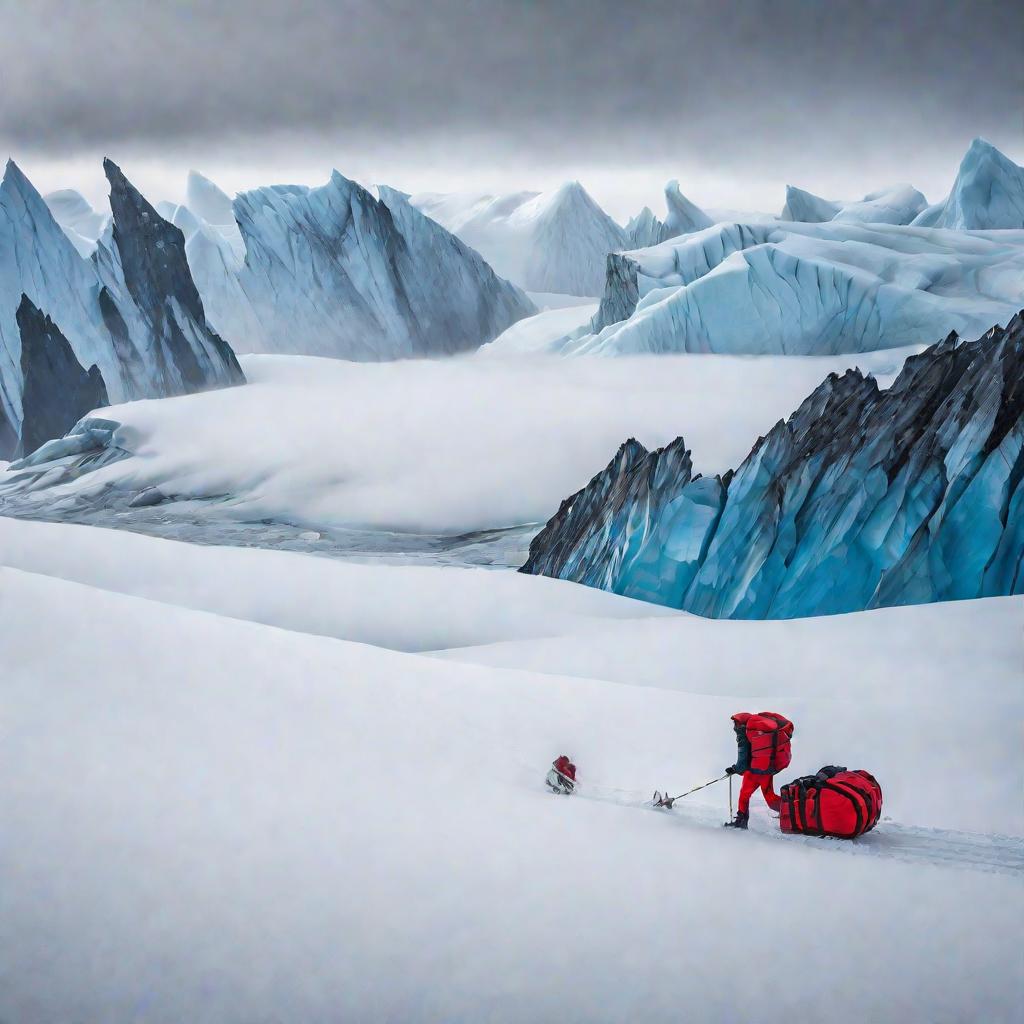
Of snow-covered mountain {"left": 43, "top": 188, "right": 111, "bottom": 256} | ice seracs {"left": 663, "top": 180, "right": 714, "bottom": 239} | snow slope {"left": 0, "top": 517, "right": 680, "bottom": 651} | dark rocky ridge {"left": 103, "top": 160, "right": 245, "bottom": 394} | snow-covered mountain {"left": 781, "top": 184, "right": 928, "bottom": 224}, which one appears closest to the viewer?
snow slope {"left": 0, "top": 517, "right": 680, "bottom": 651}

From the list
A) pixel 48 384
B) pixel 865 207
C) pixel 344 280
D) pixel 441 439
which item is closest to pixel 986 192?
pixel 865 207

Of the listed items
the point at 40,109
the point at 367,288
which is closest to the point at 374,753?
the point at 40,109

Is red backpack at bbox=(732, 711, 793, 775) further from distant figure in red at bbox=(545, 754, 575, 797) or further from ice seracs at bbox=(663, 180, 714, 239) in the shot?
ice seracs at bbox=(663, 180, 714, 239)

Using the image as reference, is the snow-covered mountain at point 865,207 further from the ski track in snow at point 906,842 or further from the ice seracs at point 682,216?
the ski track in snow at point 906,842

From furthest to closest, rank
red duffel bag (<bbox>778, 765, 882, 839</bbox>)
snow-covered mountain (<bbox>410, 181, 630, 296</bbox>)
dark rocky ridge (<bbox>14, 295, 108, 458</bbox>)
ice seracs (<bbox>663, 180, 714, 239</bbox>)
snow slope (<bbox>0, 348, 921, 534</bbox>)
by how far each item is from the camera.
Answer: snow-covered mountain (<bbox>410, 181, 630, 296</bbox>)
ice seracs (<bbox>663, 180, 714, 239</bbox>)
dark rocky ridge (<bbox>14, 295, 108, 458</bbox>)
snow slope (<bbox>0, 348, 921, 534</bbox>)
red duffel bag (<bbox>778, 765, 882, 839</bbox>)

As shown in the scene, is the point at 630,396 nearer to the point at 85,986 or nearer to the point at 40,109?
the point at 40,109

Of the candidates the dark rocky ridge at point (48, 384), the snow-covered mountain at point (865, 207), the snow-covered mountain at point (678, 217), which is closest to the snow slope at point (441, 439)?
the dark rocky ridge at point (48, 384)

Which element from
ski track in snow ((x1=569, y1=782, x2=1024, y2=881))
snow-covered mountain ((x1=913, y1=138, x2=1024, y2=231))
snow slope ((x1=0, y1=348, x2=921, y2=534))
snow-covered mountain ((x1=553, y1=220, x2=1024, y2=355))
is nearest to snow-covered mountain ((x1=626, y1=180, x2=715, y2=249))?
snow-covered mountain ((x1=913, y1=138, x2=1024, y2=231))
